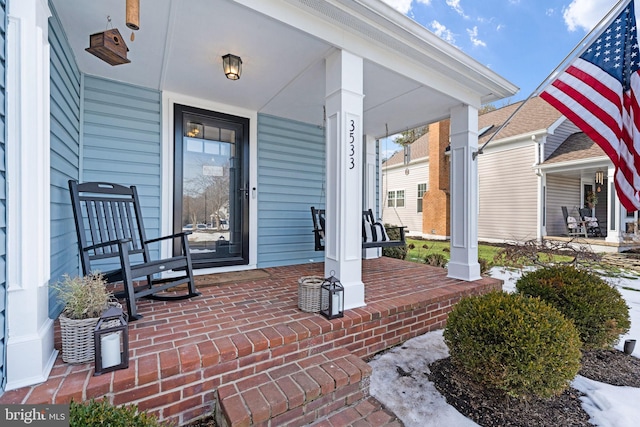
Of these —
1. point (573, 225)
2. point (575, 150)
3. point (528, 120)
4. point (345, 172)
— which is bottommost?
point (573, 225)

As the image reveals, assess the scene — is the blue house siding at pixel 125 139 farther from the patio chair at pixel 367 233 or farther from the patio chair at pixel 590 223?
the patio chair at pixel 590 223

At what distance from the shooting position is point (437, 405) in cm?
177

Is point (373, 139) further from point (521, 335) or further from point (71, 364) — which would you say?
point (71, 364)

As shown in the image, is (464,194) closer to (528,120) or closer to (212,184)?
(212,184)

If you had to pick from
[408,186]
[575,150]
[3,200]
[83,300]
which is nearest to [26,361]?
[83,300]

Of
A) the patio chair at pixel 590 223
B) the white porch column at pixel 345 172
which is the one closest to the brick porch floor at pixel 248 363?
the white porch column at pixel 345 172

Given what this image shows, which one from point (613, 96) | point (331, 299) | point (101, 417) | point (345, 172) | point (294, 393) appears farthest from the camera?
point (613, 96)

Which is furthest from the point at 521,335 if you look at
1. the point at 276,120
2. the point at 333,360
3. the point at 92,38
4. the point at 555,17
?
the point at 555,17

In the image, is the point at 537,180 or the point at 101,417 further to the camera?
the point at 537,180

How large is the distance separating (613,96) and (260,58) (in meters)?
3.12

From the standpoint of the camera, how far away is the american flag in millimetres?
2432

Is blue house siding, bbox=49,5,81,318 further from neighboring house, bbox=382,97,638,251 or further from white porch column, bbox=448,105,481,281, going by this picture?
neighboring house, bbox=382,97,638,251

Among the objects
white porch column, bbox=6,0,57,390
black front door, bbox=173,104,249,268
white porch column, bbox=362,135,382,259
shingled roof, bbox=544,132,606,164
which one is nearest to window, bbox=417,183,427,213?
shingled roof, bbox=544,132,606,164

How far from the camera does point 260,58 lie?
2.62 metres
